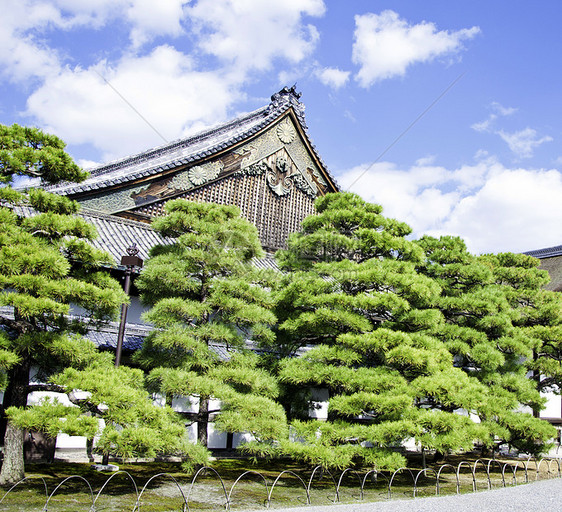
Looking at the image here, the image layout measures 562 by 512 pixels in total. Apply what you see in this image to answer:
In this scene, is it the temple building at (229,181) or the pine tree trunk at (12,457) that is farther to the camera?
the temple building at (229,181)

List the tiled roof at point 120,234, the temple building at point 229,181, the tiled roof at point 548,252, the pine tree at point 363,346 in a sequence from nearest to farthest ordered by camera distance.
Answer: the pine tree at point 363,346 < the tiled roof at point 120,234 < the temple building at point 229,181 < the tiled roof at point 548,252

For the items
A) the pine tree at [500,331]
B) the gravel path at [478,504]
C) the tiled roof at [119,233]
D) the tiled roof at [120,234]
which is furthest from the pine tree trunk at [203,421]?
the tiled roof at [120,234]

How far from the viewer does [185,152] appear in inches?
779

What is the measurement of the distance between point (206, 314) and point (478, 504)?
18.5ft

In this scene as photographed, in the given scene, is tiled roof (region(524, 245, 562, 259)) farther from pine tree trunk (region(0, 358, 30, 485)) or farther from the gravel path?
pine tree trunk (region(0, 358, 30, 485))

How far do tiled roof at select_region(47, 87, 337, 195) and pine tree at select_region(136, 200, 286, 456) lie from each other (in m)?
6.00

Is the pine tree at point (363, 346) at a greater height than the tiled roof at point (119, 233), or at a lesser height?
lesser

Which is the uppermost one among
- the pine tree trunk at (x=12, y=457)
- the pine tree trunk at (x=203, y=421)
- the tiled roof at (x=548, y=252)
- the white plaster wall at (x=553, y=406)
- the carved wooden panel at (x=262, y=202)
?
the tiled roof at (x=548, y=252)

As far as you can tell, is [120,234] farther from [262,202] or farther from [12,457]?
[12,457]

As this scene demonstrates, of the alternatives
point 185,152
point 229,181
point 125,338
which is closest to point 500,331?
point 125,338

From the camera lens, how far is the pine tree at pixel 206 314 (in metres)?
8.27

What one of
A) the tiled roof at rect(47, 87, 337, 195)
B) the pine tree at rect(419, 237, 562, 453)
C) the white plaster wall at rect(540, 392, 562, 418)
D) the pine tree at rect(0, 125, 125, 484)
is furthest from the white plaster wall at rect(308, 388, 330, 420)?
the white plaster wall at rect(540, 392, 562, 418)

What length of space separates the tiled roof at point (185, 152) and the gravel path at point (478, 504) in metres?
11.4

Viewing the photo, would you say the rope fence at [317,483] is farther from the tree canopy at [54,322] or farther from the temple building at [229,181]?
the temple building at [229,181]
